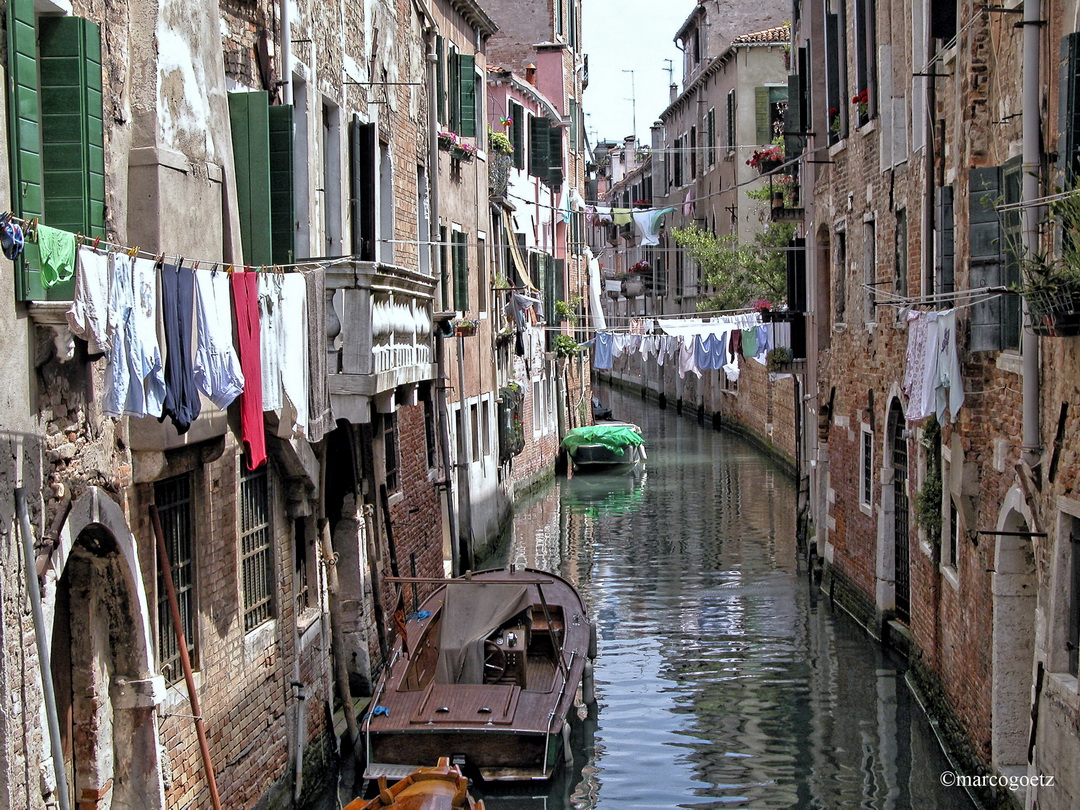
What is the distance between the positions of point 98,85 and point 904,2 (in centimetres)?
1035

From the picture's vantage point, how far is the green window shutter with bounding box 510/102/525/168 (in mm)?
32156

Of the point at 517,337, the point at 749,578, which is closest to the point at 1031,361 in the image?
the point at 749,578

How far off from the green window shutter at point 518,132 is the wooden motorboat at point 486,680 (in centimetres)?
1845

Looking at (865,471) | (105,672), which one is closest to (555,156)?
(865,471)

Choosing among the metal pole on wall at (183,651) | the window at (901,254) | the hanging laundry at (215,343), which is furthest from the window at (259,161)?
the window at (901,254)

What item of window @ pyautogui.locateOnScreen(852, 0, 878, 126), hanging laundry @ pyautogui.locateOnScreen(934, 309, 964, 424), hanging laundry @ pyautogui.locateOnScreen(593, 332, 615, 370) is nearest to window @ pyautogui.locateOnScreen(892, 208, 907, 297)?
window @ pyautogui.locateOnScreen(852, 0, 878, 126)

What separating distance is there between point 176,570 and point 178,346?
193 centimetres

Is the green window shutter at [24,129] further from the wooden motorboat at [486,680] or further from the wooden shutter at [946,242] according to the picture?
the wooden shutter at [946,242]

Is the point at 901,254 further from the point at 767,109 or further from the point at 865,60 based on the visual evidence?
the point at 767,109

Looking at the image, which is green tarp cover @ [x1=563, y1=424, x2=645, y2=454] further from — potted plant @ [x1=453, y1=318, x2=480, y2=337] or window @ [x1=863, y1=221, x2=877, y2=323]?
window @ [x1=863, y1=221, x2=877, y2=323]

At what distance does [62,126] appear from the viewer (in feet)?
22.5

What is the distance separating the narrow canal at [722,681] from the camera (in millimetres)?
12195

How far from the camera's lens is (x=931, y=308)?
13148 mm

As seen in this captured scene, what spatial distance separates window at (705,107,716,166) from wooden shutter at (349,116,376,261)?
31493 mm
